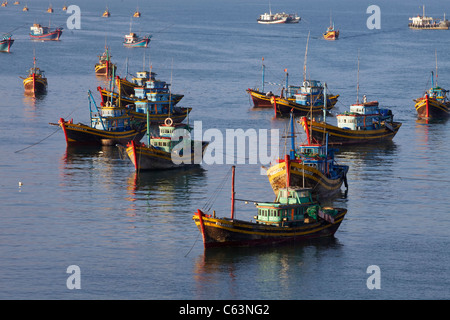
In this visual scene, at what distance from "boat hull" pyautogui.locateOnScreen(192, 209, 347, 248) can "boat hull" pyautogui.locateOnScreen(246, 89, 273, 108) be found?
85.0 m

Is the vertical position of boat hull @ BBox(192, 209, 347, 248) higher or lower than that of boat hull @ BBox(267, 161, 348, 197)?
lower

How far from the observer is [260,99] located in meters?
158

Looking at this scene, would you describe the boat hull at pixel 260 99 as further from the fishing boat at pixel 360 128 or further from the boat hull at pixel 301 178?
the boat hull at pixel 301 178

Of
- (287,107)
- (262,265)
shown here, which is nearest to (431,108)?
(287,107)

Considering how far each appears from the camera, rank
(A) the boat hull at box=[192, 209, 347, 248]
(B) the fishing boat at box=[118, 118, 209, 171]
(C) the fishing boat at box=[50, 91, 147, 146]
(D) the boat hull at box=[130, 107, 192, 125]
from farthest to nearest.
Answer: (D) the boat hull at box=[130, 107, 192, 125]
(C) the fishing boat at box=[50, 91, 147, 146]
(B) the fishing boat at box=[118, 118, 209, 171]
(A) the boat hull at box=[192, 209, 347, 248]

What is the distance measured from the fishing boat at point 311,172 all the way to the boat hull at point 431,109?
183 feet

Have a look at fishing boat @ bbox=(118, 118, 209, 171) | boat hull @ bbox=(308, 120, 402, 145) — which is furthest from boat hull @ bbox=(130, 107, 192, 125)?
boat hull @ bbox=(308, 120, 402, 145)

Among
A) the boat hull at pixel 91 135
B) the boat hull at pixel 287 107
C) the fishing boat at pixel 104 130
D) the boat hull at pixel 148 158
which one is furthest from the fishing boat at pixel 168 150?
the boat hull at pixel 287 107

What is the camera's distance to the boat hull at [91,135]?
384 ft

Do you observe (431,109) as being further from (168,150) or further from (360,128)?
(168,150)

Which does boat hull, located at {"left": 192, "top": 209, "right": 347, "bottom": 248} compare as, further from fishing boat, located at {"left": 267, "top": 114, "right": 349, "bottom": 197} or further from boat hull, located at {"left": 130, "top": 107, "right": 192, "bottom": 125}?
boat hull, located at {"left": 130, "top": 107, "right": 192, "bottom": 125}

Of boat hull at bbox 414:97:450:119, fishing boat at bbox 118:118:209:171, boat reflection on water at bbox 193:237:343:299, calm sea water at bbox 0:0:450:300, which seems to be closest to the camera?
boat reflection on water at bbox 193:237:343:299

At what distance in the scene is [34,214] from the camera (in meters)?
84.3

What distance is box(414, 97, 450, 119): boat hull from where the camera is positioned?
145875 mm
